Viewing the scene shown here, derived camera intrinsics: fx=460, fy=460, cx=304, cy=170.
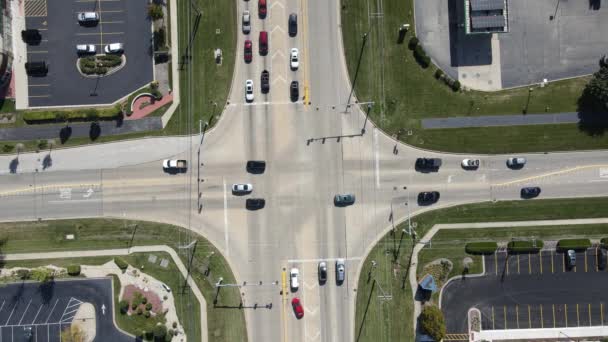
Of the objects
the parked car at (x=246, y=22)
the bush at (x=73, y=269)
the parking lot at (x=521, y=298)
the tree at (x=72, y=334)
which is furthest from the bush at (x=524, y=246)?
the tree at (x=72, y=334)

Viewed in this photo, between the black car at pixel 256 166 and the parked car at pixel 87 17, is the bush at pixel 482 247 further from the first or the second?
the parked car at pixel 87 17

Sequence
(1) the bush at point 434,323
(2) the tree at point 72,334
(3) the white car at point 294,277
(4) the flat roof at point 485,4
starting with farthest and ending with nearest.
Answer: (3) the white car at point 294,277
(2) the tree at point 72,334
(4) the flat roof at point 485,4
(1) the bush at point 434,323

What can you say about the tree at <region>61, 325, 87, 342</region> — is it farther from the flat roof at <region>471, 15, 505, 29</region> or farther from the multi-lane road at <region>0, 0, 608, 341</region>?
the flat roof at <region>471, 15, 505, 29</region>

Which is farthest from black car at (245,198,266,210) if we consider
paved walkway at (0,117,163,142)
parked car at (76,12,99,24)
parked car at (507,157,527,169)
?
parked car at (507,157,527,169)

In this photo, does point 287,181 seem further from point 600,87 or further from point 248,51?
point 600,87

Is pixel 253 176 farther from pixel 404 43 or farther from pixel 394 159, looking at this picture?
pixel 404 43
